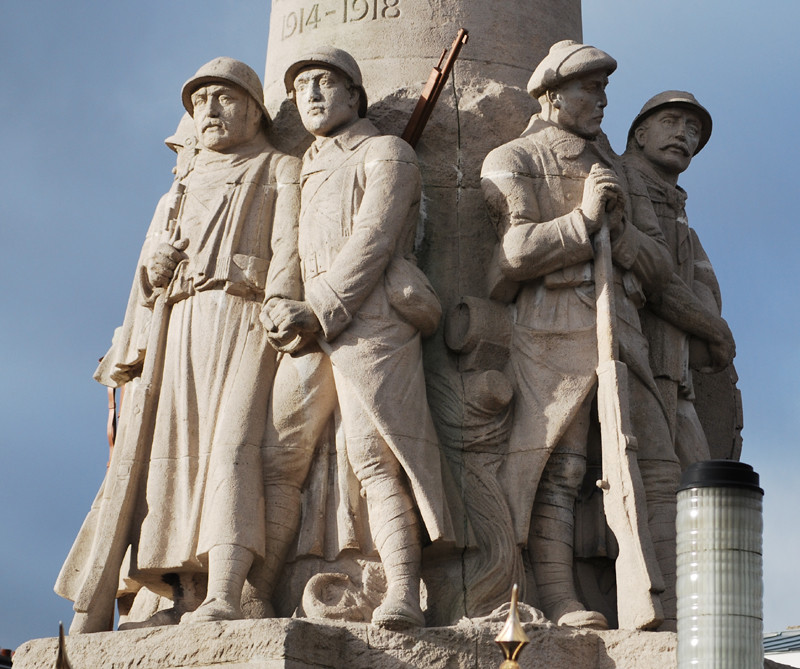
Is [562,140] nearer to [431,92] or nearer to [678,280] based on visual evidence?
[431,92]

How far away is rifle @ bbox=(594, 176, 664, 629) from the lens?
11.1 metres

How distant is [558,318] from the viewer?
39.4ft

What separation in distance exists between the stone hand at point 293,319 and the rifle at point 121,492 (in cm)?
98

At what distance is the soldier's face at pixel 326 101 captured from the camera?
12.4 metres

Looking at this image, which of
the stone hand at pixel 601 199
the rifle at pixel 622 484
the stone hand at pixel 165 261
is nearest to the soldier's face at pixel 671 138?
the stone hand at pixel 601 199

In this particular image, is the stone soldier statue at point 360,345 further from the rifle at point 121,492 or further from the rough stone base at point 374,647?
the rifle at point 121,492

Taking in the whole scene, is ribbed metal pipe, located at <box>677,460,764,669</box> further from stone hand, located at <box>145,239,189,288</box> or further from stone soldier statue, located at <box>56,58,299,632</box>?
stone hand, located at <box>145,239,189,288</box>

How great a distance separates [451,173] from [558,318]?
53.8 inches

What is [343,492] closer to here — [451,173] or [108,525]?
[108,525]

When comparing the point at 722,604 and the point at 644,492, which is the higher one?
the point at 644,492

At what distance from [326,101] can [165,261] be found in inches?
58.2

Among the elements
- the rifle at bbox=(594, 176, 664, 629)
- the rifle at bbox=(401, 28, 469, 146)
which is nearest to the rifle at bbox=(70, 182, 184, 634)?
the rifle at bbox=(401, 28, 469, 146)

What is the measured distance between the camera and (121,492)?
473 inches

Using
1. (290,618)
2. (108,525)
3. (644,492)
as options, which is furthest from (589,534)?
(108,525)
